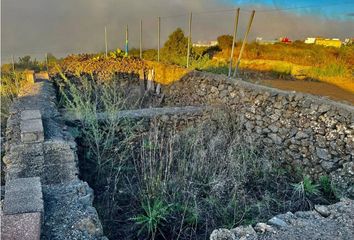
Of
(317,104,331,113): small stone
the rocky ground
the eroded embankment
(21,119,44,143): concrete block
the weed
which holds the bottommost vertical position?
the weed

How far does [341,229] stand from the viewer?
2756mm

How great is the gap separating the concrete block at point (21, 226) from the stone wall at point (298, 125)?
3949mm

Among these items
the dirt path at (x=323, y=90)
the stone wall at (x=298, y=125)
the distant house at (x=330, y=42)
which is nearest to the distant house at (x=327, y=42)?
the distant house at (x=330, y=42)

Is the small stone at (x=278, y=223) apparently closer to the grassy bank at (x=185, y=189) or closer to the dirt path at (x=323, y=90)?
the grassy bank at (x=185, y=189)

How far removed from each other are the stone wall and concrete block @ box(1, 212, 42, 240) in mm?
3949

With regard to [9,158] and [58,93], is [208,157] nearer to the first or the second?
[9,158]

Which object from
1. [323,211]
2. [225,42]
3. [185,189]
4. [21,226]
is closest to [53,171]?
[21,226]

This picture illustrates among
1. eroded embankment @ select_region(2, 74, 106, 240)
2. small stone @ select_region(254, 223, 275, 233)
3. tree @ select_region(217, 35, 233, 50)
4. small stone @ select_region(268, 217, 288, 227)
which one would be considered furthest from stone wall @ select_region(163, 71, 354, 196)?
tree @ select_region(217, 35, 233, 50)

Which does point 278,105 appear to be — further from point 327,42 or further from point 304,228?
point 327,42

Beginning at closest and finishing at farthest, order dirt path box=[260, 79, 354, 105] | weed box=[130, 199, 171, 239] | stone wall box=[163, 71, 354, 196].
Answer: weed box=[130, 199, 171, 239], stone wall box=[163, 71, 354, 196], dirt path box=[260, 79, 354, 105]

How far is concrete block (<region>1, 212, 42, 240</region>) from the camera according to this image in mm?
2049

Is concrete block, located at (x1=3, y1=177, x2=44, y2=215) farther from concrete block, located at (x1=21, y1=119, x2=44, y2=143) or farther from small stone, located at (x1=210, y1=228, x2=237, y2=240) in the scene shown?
small stone, located at (x1=210, y1=228, x2=237, y2=240)

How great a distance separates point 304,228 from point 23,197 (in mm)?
2235

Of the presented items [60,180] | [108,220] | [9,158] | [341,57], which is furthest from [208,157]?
[341,57]
